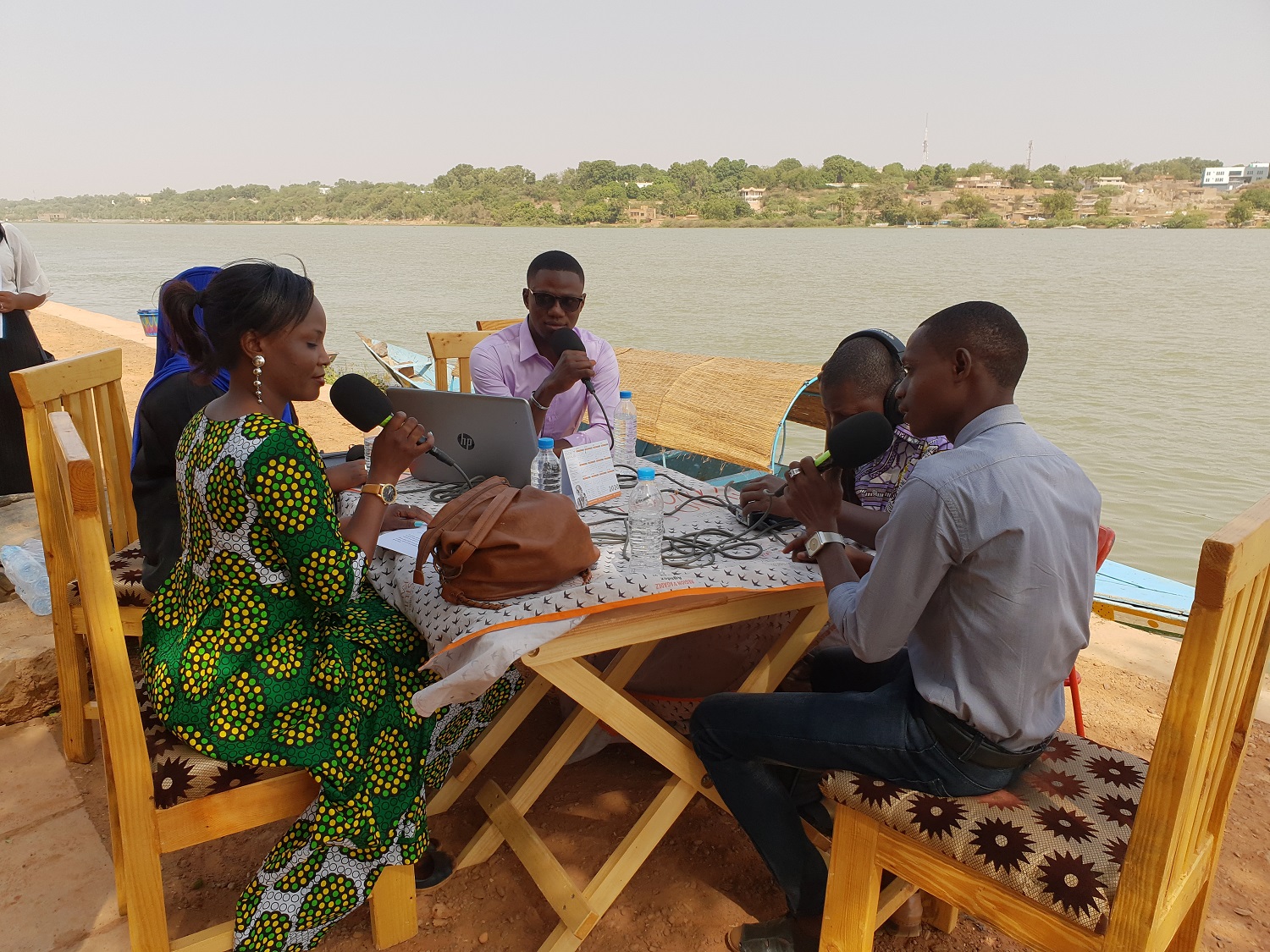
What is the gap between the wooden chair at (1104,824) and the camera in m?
1.31

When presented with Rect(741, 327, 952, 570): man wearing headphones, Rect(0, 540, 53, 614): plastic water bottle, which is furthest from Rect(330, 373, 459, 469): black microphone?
Rect(0, 540, 53, 614): plastic water bottle

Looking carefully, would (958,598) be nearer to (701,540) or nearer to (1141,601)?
(701,540)

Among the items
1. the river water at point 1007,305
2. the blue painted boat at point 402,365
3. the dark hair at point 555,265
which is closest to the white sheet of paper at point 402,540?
the river water at point 1007,305

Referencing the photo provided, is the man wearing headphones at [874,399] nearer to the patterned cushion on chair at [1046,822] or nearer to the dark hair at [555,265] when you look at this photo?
the patterned cushion on chair at [1046,822]

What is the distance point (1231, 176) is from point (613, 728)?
9575cm

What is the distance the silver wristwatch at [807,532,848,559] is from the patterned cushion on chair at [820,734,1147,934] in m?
0.46

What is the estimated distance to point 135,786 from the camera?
1729 millimetres

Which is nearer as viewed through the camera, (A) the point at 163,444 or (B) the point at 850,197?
(A) the point at 163,444

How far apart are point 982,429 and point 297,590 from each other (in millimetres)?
1440

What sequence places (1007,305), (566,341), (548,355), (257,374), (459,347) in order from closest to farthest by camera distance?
(257,374) < (566,341) < (548,355) < (459,347) < (1007,305)

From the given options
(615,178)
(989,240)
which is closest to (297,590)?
(989,240)

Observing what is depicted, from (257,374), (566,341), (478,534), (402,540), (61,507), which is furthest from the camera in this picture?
(566,341)

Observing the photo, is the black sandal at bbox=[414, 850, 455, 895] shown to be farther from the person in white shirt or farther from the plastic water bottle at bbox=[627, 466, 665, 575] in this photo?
the person in white shirt

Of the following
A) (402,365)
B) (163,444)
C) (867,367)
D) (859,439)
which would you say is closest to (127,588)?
(163,444)
